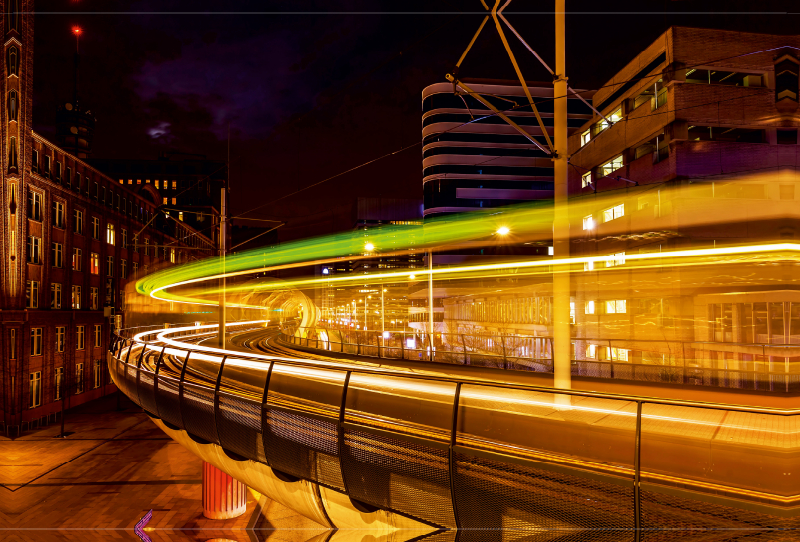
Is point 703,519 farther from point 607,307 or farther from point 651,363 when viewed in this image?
point 607,307

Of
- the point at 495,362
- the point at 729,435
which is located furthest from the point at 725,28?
the point at 729,435

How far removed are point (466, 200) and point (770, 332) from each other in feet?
179

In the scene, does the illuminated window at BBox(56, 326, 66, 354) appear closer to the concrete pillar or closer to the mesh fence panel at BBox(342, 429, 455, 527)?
the concrete pillar

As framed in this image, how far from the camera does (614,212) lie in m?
38.2

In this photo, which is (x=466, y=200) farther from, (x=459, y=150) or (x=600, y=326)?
(x=600, y=326)

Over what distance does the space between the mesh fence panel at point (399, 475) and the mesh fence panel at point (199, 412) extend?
14.1ft

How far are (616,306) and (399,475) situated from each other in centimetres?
2947

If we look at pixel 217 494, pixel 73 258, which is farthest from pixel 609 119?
pixel 73 258

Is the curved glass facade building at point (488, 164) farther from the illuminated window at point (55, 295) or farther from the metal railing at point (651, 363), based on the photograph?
the metal railing at point (651, 363)

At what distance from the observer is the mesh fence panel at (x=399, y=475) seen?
245 inches

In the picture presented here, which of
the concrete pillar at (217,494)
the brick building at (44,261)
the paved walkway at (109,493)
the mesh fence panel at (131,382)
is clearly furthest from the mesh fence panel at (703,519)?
the brick building at (44,261)

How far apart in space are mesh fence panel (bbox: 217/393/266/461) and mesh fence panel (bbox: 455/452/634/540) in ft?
14.8

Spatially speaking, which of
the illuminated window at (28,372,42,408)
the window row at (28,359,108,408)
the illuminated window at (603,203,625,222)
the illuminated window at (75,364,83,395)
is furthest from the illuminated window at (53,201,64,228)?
the illuminated window at (603,203,625,222)

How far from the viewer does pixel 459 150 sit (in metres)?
74.2
